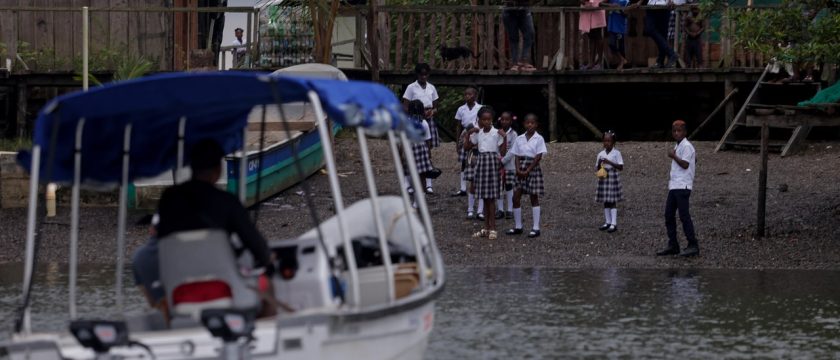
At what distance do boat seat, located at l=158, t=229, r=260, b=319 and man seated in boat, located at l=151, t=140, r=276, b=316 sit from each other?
0.06 m

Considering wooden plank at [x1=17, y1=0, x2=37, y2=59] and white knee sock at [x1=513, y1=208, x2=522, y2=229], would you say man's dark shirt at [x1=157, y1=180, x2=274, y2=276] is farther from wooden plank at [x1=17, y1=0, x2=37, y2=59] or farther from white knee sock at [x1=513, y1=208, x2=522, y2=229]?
wooden plank at [x1=17, y1=0, x2=37, y2=59]

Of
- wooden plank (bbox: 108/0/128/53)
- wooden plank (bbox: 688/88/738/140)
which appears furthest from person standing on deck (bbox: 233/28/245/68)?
wooden plank (bbox: 688/88/738/140)

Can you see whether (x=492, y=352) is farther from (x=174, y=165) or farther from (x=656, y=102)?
(x=656, y=102)

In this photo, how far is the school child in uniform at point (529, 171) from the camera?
17500mm

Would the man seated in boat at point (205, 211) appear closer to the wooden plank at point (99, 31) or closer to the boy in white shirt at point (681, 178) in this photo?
the boy in white shirt at point (681, 178)

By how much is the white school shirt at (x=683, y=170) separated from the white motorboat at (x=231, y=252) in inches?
255

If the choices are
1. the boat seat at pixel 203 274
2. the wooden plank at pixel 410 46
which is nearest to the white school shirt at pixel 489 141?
the wooden plank at pixel 410 46

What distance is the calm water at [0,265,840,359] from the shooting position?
11406 millimetres

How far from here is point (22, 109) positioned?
79.9 feet

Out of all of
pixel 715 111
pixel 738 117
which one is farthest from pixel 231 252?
pixel 715 111

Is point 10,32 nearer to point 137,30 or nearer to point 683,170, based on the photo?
point 137,30

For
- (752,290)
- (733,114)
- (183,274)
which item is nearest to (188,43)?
(733,114)

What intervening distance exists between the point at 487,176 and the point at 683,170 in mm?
2530

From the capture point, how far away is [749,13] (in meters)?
16.6
